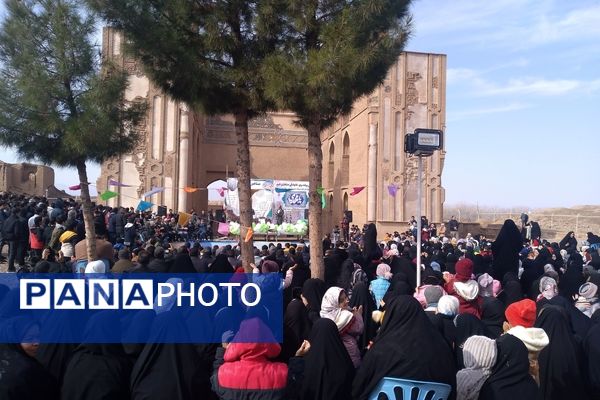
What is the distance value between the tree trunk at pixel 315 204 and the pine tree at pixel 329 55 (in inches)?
0.5

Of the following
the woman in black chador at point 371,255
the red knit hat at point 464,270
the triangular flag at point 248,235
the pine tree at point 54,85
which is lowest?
the woman in black chador at point 371,255

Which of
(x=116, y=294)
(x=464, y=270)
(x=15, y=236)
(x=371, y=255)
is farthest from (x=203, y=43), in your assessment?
(x=15, y=236)

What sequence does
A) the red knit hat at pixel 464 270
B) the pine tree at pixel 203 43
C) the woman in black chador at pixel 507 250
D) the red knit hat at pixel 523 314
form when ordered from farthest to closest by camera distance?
the woman in black chador at pixel 507 250
the pine tree at pixel 203 43
the red knit hat at pixel 464 270
the red knit hat at pixel 523 314

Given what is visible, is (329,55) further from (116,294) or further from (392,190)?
(392,190)

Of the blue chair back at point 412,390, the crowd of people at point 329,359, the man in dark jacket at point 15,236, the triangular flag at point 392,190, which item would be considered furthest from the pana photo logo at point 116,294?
the triangular flag at point 392,190

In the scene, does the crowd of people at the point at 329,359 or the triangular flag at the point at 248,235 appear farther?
the triangular flag at the point at 248,235

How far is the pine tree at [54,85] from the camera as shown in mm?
7727

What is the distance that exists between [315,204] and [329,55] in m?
2.07

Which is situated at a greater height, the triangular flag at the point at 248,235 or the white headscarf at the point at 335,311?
the triangular flag at the point at 248,235

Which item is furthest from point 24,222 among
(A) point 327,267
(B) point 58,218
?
(A) point 327,267

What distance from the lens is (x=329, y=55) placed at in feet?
21.7

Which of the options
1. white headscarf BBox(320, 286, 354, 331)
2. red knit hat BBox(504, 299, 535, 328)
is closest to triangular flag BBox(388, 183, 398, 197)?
white headscarf BBox(320, 286, 354, 331)

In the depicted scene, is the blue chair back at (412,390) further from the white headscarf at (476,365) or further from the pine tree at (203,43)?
the pine tree at (203,43)

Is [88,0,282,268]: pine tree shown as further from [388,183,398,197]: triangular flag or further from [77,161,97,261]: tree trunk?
[388,183,398,197]: triangular flag
